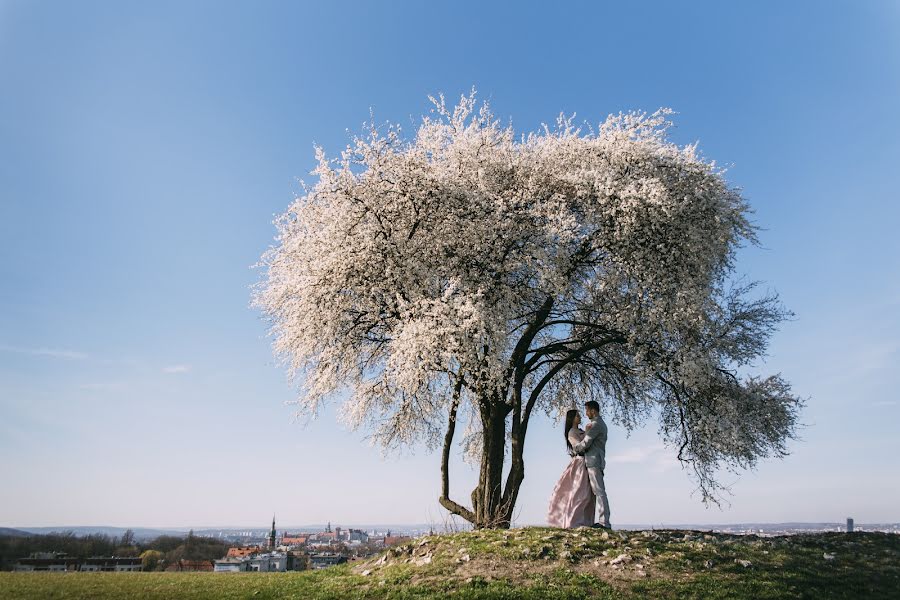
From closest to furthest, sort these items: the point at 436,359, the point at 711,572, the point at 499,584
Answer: the point at 499,584 < the point at 711,572 < the point at 436,359

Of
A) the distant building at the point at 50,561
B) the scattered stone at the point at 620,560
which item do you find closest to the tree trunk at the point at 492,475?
the scattered stone at the point at 620,560

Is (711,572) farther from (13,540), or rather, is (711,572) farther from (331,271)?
(13,540)

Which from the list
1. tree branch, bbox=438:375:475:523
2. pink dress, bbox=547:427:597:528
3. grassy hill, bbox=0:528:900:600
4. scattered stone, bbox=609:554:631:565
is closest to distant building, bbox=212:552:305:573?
tree branch, bbox=438:375:475:523

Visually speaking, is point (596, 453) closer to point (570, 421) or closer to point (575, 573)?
point (570, 421)

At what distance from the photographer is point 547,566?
1274cm

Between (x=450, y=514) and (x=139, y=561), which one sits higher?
(x=450, y=514)

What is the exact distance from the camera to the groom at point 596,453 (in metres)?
15.5

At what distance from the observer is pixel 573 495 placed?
15938 millimetres

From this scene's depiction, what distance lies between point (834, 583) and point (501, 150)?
47.5 ft

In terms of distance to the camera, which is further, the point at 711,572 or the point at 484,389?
the point at 484,389

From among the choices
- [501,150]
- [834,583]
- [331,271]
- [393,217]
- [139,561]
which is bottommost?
[139,561]

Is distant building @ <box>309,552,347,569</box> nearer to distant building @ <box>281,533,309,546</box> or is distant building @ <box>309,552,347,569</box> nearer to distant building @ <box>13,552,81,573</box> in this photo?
→ distant building @ <box>13,552,81,573</box>

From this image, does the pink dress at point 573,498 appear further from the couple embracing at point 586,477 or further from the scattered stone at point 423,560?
the scattered stone at point 423,560

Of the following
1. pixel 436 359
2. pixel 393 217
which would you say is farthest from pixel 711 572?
pixel 393 217
